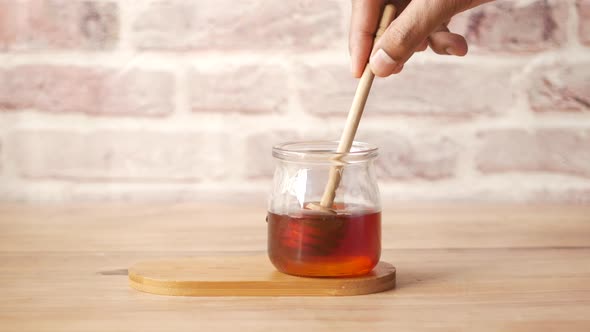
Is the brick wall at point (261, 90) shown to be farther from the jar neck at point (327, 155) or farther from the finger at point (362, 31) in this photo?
the jar neck at point (327, 155)

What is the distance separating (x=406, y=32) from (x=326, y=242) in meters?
0.25

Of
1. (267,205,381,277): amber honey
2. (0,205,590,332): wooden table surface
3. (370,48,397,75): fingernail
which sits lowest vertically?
(0,205,590,332): wooden table surface

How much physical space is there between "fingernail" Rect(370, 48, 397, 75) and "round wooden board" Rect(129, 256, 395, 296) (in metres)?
0.23

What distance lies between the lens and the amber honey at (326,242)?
90 centimetres

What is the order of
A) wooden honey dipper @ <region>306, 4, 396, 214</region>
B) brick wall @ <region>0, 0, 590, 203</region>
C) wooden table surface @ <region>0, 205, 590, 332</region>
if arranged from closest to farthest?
wooden table surface @ <region>0, 205, 590, 332</region> → wooden honey dipper @ <region>306, 4, 396, 214</region> → brick wall @ <region>0, 0, 590, 203</region>

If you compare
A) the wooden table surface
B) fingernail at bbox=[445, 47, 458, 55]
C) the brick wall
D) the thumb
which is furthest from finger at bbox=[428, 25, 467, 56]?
the brick wall

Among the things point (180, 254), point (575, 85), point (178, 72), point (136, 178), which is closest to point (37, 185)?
point (136, 178)

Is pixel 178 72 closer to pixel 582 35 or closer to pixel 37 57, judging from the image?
pixel 37 57

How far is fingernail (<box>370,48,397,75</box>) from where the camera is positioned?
95 cm

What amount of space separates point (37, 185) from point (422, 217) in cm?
73

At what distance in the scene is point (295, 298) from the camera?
0.90 m

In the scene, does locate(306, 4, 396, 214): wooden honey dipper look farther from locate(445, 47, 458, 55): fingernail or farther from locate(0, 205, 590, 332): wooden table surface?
locate(445, 47, 458, 55): fingernail

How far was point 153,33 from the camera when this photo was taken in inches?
61.4

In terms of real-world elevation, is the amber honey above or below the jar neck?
below
